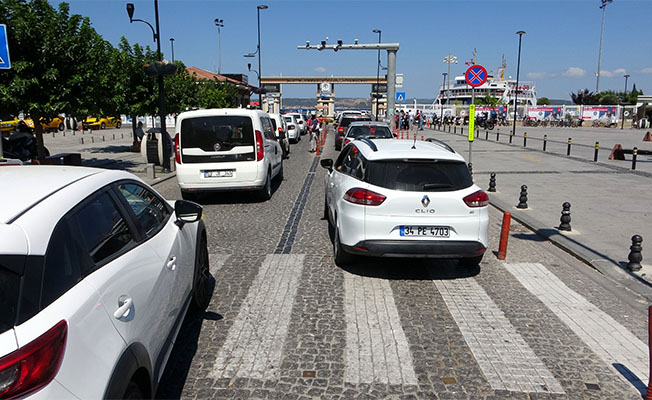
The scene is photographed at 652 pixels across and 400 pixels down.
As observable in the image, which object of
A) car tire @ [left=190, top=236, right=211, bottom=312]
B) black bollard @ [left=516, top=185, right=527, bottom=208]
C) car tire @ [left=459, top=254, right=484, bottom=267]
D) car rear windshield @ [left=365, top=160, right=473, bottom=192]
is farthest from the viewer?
black bollard @ [left=516, top=185, right=527, bottom=208]

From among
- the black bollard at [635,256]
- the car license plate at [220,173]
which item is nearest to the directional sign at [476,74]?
the car license plate at [220,173]

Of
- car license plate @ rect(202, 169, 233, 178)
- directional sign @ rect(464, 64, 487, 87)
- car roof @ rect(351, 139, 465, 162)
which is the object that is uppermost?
directional sign @ rect(464, 64, 487, 87)

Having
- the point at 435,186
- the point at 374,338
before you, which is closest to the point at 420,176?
the point at 435,186

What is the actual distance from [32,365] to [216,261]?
510 cm

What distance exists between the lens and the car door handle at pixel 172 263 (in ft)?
12.0

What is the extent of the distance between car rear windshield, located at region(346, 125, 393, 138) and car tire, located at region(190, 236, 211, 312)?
13.7 m

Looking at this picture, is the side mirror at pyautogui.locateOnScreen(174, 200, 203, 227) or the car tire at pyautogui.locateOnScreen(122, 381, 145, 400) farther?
the side mirror at pyautogui.locateOnScreen(174, 200, 203, 227)

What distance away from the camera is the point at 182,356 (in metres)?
4.26

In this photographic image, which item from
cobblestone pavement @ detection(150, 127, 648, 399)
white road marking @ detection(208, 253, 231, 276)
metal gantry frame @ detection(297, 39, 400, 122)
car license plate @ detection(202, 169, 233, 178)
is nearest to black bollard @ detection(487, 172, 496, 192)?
cobblestone pavement @ detection(150, 127, 648, 399)

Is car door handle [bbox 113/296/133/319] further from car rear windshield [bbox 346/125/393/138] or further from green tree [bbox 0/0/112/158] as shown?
car rear windshield [bbox 346/125/393/138]

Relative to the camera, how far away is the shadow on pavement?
148 inches

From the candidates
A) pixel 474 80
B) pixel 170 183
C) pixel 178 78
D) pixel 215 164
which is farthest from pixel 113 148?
pixel 474 80

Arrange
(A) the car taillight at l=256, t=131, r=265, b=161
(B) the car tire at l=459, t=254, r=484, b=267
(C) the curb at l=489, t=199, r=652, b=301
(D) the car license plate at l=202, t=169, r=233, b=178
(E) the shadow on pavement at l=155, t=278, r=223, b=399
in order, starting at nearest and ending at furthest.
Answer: (E) the shadow on pavement at l=155, t=278, r=223, b=399 < (C) the curb at l=489, t=199, r=652, b=301 < (B) the car tire at l=459, t=254, r=484, b=267 < (D) the car license plate at l=202, t=169, r=233, b=178 < (A) the car taillight at l=256, t=131, r=265, b=161

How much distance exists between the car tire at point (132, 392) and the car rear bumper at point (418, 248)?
3634 mm
